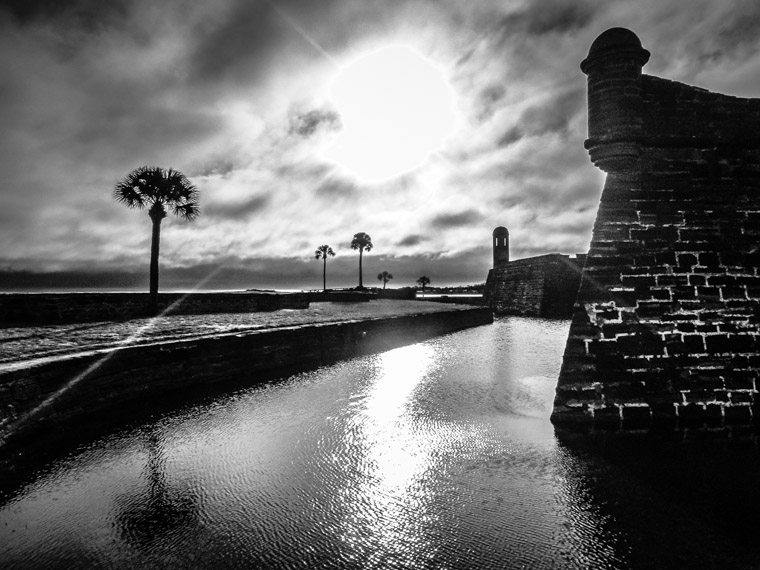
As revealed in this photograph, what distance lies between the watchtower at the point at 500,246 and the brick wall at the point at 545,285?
4.69m

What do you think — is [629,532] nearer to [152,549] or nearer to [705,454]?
[705,454]

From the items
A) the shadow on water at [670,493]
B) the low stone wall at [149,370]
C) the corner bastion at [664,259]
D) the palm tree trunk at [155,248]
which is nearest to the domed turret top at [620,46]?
the corner bastion at [664,259]

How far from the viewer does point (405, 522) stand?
276cm

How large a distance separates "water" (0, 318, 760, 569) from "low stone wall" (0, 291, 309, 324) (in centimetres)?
1061

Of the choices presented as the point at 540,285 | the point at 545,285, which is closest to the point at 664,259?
the point at 545,285

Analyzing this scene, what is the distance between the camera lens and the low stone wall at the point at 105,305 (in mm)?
12172

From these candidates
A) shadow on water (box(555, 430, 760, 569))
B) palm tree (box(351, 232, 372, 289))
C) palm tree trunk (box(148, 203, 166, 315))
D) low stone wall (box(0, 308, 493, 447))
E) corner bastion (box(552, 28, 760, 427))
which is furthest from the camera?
palm tree (box(351, 232, 372, 289))

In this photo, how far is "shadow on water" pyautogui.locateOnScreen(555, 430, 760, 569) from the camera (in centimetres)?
240

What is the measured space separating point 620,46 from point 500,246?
118ft

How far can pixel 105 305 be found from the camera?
45.9ft

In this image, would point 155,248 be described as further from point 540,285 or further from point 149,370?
point 540,285

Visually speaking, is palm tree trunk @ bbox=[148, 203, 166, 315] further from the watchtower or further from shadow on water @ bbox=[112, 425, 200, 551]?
the watchtower

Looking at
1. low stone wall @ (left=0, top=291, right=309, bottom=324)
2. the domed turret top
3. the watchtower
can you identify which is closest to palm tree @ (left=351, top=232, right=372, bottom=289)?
the watchtower

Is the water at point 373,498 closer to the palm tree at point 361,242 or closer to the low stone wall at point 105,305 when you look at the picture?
the low stone wall at point 105,305
